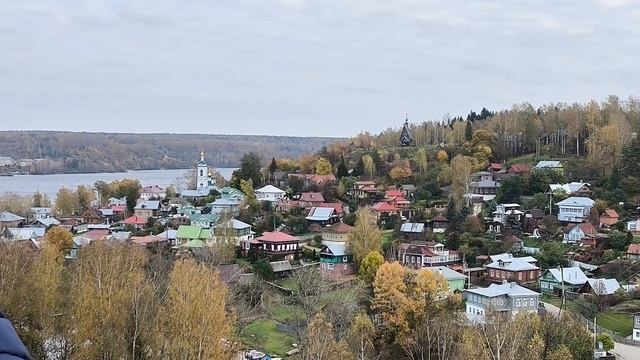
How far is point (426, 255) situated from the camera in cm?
2047

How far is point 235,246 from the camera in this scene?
2128 centimetres

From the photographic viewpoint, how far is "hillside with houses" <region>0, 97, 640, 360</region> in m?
9.41

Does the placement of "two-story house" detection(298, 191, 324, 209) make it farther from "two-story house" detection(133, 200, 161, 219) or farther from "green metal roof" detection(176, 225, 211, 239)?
"two-story house" detection(133, 200, 161, 219)

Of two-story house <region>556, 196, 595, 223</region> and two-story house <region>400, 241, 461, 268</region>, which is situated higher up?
two-story house <region>556, 196, 595, 223</region>

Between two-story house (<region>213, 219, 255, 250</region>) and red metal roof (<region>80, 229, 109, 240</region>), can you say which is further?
red metal roof (<region>80, 229, 109, 240</region>)

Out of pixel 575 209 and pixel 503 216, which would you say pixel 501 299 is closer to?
pixel 503 216

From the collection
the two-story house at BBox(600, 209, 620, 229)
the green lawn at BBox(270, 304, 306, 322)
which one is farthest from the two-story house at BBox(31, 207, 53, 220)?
the two-story house at BBox(600, 209, 620, 229)

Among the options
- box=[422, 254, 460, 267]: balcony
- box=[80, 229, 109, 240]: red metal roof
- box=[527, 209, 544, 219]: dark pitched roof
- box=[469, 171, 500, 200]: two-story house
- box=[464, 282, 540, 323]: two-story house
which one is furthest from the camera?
box=[469, 171, 500, 200]: two-story house

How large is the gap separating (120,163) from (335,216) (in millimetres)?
73015

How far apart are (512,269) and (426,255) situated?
2766 millimetres

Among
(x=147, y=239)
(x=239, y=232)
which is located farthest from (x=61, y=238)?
(x=239, y=232)

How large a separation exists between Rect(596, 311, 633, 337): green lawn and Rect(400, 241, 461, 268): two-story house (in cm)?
547

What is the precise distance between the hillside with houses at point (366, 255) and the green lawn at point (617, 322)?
0.05 meters

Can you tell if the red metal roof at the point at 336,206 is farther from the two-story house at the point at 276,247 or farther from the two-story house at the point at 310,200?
the two-story house at the point at 276,247
